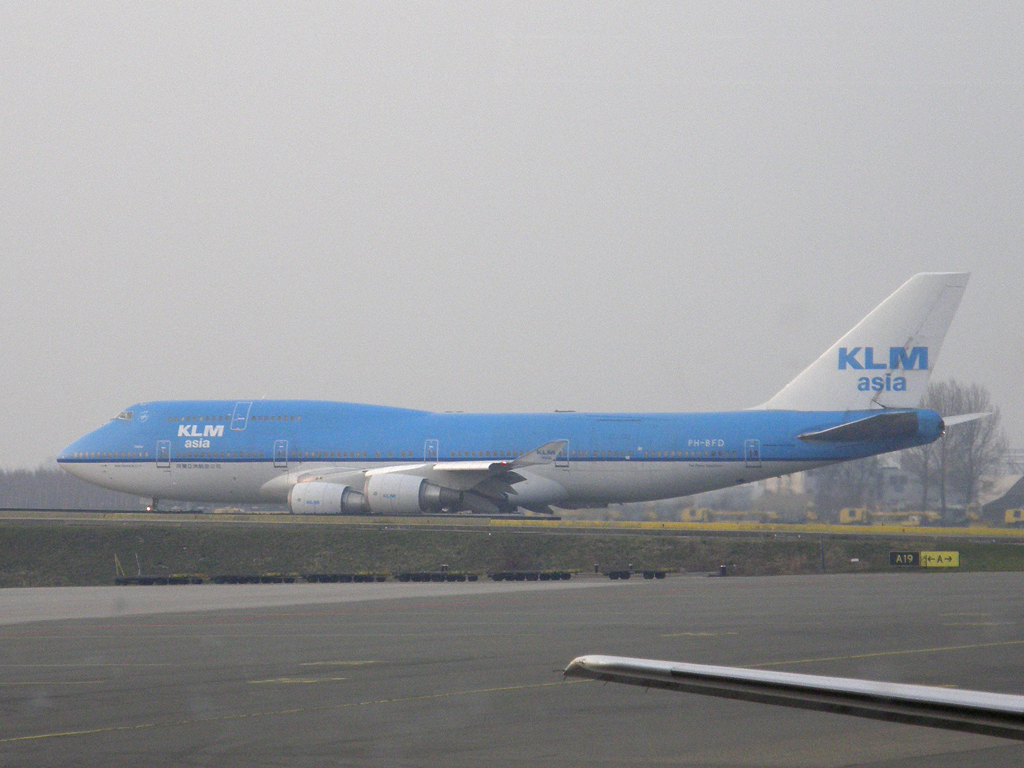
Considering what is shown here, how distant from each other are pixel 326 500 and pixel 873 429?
20.8 metres

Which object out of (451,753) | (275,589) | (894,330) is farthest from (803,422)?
(451,753)

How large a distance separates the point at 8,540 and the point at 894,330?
33045mm

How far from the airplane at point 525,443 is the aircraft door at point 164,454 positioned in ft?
0.14

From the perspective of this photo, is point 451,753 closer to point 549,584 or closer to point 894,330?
point 549,584

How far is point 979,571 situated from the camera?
100ft

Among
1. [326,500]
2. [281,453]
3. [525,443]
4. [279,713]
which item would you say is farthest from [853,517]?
[279,713]

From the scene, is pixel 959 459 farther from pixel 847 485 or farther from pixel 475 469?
pixel 475 469

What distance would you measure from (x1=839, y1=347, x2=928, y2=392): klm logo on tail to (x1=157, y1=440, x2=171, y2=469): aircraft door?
27346mm

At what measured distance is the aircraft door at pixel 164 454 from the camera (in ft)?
161

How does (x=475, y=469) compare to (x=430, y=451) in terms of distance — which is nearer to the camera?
(x=475, y=469)

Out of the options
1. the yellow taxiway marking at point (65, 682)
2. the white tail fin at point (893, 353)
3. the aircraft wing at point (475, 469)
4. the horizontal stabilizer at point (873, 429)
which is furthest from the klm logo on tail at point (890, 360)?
the yellow taxiway marking at point (65, 682)

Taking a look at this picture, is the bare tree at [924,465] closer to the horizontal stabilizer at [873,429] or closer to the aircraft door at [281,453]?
the horizontal stabilizer at [873,429]

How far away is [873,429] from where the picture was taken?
41000 mm

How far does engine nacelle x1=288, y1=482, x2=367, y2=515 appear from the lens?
151 feet
